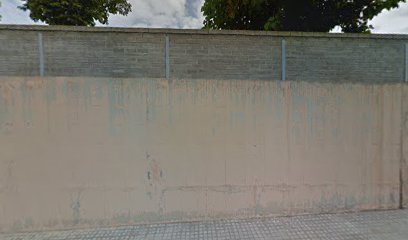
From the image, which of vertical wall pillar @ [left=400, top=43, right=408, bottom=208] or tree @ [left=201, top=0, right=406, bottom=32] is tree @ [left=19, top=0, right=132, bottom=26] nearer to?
tree @ [left=201, top=0, right=406, bottom=32]

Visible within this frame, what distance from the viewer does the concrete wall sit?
13.4 ft

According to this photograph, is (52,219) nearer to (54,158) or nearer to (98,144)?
(54,158)

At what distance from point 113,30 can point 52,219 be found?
2835 mm

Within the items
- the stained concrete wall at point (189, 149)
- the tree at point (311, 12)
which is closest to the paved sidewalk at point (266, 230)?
the stained concrete wall at point (189, 149)

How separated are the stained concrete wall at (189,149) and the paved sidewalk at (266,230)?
5.1 inches

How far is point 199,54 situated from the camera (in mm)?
4242

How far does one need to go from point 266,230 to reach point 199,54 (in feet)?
9.07

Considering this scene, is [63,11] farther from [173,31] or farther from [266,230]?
[266,230]

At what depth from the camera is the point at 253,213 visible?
3.64 m

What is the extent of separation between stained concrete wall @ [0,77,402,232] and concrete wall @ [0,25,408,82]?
81 centimetres

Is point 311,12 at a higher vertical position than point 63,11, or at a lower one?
lower

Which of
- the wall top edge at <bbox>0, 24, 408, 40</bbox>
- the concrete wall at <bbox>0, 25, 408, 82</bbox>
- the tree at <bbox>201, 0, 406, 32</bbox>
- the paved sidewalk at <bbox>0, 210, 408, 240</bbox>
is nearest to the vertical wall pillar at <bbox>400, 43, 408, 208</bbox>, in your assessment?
the paved sidewalk at <bbox>0, 210, 408, 240</bbox>

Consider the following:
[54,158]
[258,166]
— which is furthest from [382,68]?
[54,158]

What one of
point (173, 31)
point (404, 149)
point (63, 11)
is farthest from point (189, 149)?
point (63, 11)
